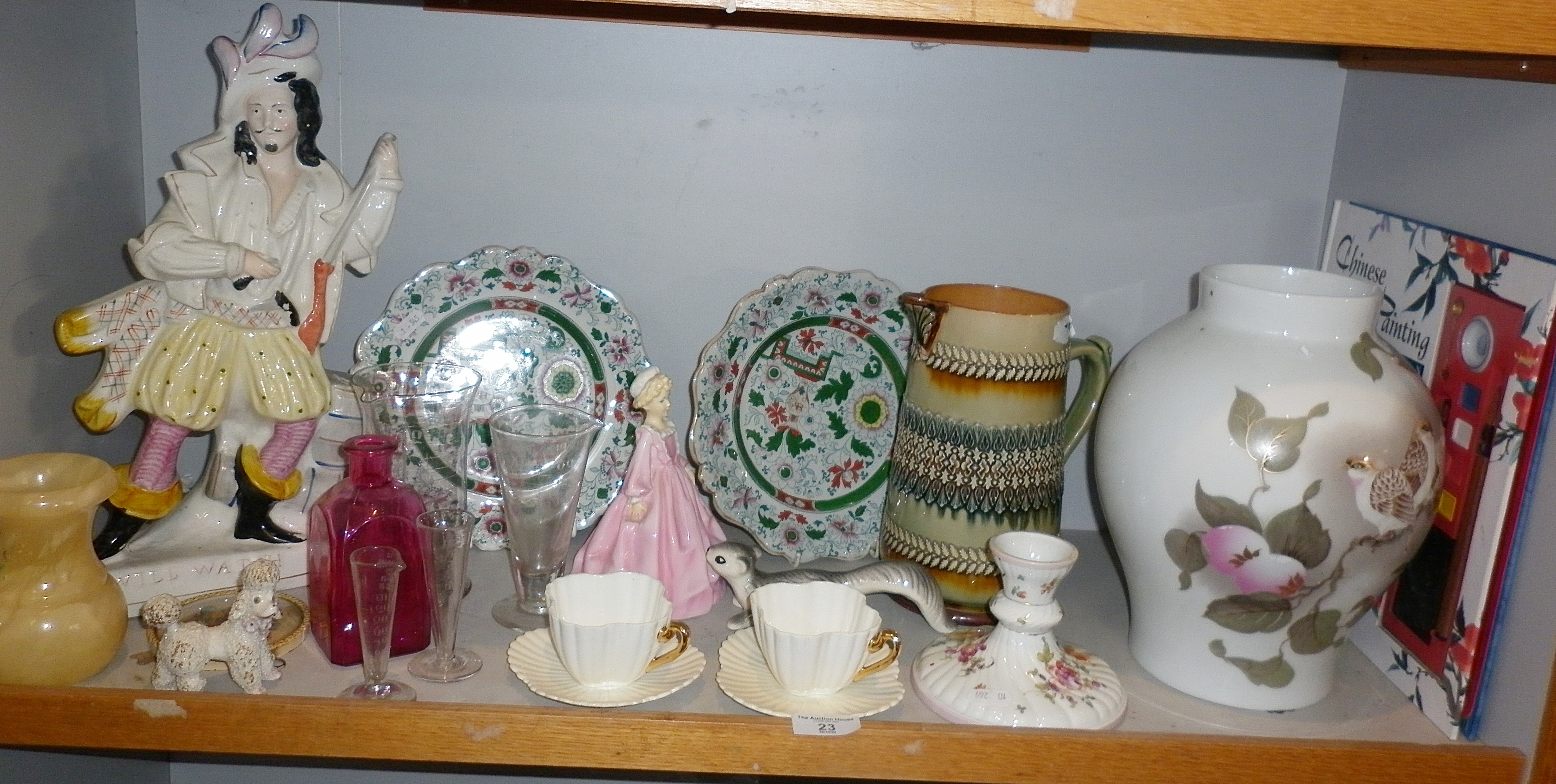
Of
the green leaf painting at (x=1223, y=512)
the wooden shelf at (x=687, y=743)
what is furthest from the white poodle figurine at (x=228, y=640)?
the green leaf painting at (x=1223, y=512)

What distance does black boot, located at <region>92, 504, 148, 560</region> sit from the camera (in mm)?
783

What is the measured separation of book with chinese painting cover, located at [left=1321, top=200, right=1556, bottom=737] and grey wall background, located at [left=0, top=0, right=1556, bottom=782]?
147 millimetres

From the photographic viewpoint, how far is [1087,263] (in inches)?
38.3

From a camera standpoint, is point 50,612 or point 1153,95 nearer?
point 50,612

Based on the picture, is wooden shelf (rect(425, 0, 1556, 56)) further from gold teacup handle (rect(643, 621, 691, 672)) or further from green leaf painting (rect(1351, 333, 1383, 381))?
gold teacup handle (rect(643, 621, 691, 672))

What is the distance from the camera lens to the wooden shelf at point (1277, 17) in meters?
0.60

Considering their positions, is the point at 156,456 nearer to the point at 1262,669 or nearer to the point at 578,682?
the point at 578,682

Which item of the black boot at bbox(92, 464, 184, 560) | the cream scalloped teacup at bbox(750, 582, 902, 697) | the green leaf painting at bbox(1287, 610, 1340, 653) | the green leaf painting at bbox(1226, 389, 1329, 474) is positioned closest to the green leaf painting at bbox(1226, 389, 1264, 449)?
the green leaf painting at bbox(1226, 389, 1329, 474)

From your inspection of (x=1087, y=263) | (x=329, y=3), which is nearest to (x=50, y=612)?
(x=329, y=3)

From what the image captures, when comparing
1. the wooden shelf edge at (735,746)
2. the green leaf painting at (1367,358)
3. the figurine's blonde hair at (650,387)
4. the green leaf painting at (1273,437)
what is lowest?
the wooden shelf edge at (735,746)

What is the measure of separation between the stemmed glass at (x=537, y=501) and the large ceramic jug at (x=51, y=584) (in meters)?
0.23

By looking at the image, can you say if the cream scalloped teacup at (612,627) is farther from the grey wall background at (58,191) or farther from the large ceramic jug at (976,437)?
the grey wall background at (58,191)

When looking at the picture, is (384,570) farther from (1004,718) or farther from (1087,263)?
(1087,263)

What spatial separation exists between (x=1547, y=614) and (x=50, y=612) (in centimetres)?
82
